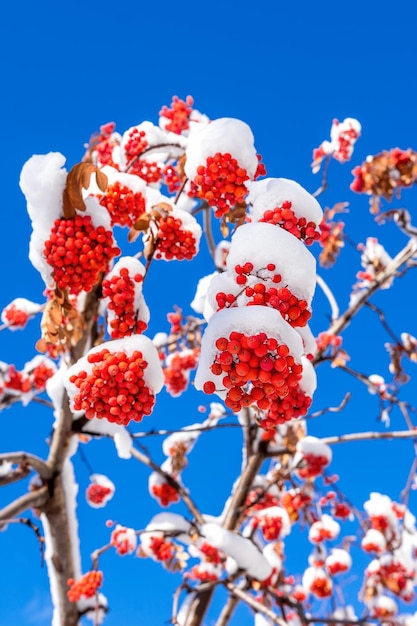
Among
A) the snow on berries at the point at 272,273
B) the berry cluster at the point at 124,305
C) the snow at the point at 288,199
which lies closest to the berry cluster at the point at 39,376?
the berry cluster at the point at 124,305

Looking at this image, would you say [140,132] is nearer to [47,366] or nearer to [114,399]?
[114,399]

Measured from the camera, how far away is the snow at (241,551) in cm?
477

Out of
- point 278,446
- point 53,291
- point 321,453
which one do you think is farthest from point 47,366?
point 53,291

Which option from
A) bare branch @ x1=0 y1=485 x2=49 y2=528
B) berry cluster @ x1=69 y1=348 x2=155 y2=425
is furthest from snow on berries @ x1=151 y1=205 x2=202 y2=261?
bare branch @ x1=0 y1=485 x2=49 y2=528

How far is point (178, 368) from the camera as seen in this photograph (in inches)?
262

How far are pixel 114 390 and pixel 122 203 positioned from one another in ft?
3.40

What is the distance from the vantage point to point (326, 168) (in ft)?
18.6

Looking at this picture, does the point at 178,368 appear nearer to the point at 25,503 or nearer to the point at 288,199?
the point at 25,503

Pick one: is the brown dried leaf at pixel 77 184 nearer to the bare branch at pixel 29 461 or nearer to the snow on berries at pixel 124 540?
the bare branch at pixel 29 461

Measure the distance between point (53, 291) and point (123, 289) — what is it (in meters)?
0.32

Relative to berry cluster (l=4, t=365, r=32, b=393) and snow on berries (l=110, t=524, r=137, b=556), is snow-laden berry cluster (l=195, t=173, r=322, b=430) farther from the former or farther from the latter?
berry cluster (l=4, t=365, r=32, b=393)

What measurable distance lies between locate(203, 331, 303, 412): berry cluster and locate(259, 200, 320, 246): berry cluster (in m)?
0.53

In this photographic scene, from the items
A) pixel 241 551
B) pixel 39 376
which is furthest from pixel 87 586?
pixel 39 376

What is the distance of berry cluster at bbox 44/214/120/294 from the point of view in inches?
88.7
